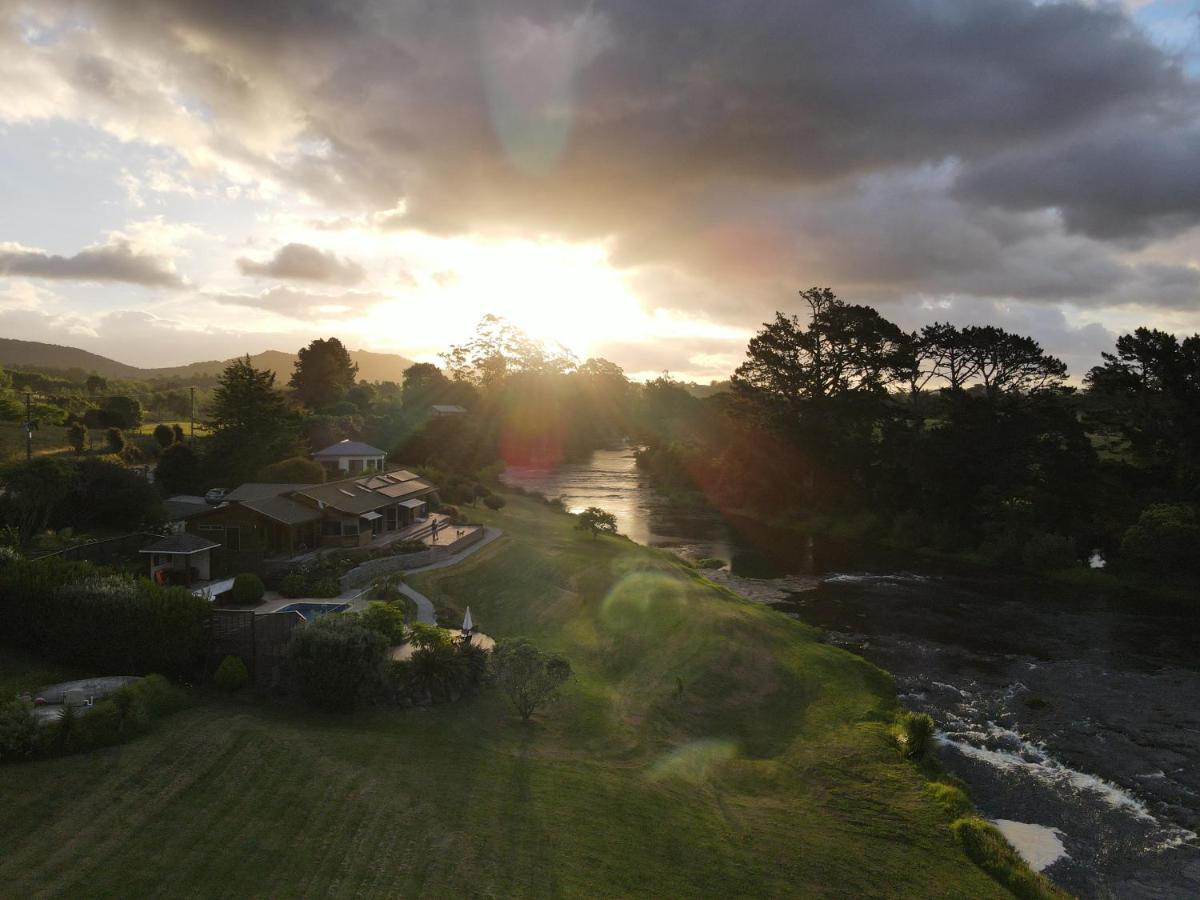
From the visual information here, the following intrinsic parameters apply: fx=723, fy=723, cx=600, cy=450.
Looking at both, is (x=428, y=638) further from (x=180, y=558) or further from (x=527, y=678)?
(x=180, y=558)

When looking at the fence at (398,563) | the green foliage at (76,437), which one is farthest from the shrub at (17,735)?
the green foliage at (76,437)

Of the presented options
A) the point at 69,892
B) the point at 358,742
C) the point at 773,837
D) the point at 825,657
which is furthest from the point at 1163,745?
the point at 69,892

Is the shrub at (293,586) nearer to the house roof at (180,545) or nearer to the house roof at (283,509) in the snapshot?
the house roof at (180,545)

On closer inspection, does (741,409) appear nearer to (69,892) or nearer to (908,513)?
(908,513)

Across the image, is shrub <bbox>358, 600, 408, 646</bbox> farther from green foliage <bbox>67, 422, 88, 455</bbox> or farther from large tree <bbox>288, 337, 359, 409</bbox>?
large tree <bbox>288, 337, 359, 409</bbox>

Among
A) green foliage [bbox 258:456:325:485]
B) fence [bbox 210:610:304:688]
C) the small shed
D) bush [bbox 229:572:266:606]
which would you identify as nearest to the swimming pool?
bush [bbox 229:572:266:606]

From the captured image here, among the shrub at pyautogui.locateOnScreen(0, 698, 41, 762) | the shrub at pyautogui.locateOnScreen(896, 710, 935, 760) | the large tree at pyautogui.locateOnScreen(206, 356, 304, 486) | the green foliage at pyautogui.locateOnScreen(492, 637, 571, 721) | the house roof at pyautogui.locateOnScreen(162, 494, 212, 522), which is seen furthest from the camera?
the large tree at pyautogui.locateOnScreen(206, 356, 304, 486)
